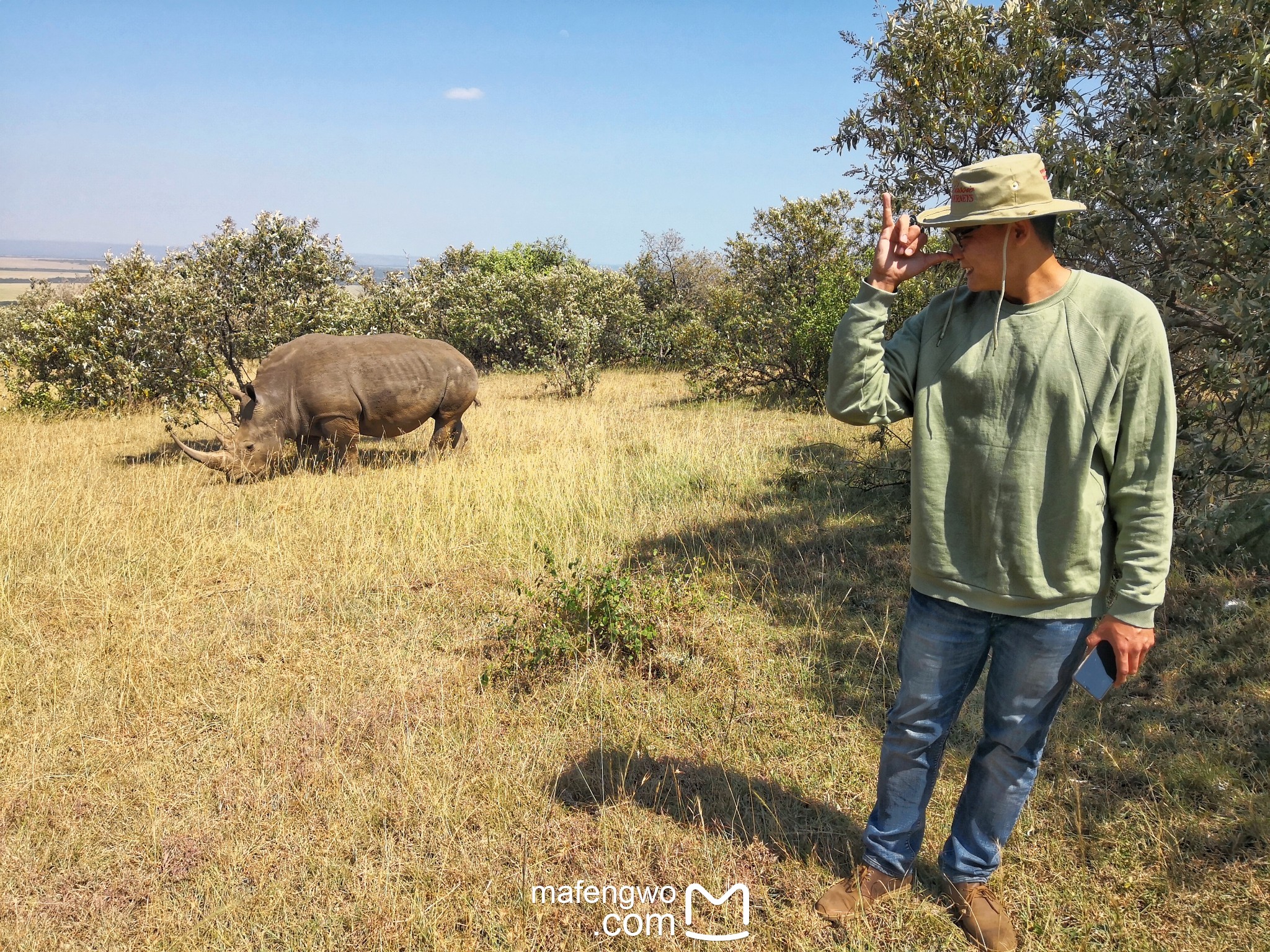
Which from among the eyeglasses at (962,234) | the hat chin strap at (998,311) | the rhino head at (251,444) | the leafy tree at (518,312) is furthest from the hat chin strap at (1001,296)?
the leafy tree at (518,312)

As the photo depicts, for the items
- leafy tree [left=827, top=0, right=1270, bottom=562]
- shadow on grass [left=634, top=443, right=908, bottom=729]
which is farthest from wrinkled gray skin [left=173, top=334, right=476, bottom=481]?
leafy tree [left=827, top=0, right=1270, bottom=562]

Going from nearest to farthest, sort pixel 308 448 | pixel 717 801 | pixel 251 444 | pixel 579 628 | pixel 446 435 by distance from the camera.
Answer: pixel 717 801, pixel 579 628, pixel 251 444, pixel 308 448, pixel 446 435

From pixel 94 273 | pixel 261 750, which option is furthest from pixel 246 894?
pixel 94 273

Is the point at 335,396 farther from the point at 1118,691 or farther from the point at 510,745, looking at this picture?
the point at 1118,691

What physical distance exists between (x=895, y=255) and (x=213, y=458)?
333 inches

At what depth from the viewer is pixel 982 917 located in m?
2.95

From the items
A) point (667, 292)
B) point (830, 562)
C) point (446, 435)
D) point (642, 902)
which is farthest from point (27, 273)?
point (642, 902)

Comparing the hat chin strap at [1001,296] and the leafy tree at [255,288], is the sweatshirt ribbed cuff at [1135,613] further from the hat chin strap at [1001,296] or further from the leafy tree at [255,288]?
the leafy tree at [255,288]

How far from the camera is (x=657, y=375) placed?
1981cm

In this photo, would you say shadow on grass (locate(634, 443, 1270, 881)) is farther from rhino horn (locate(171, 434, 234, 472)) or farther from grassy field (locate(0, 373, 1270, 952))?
rhino horn (locate(171, 434, 234, 472))

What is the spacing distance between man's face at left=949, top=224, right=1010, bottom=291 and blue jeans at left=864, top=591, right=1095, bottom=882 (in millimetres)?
1066

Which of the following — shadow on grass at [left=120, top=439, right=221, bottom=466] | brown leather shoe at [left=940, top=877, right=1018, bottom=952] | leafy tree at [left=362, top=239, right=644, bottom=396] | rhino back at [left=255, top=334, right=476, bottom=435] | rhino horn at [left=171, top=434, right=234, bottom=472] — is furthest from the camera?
leafy tree at [left=362, top=239, right=644, bottom=396]

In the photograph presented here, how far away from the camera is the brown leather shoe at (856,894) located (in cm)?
303

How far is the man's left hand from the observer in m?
2.50
